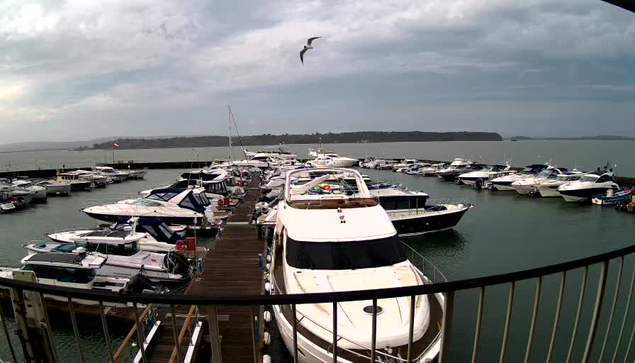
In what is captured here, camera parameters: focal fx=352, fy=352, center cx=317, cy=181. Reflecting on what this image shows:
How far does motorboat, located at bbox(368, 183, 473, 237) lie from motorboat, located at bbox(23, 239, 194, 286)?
11.7 metres

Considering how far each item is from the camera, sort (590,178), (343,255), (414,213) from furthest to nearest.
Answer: (590,178)
(414,213)
(343,255)

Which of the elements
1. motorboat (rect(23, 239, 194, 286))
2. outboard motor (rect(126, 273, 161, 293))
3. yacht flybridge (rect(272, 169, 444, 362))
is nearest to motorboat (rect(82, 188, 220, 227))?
motorboat (rect(23, 239, 194, 286))

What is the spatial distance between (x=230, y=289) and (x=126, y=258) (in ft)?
A: 16.0

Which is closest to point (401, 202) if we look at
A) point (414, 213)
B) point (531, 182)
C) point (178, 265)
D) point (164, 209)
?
point (414, 213)

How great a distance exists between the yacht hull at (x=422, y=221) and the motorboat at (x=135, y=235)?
12060mm

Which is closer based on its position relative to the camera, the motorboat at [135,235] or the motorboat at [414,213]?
the motorboat at [135,235]

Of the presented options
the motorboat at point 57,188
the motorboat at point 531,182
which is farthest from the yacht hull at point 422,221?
the motorboat at point 57,188

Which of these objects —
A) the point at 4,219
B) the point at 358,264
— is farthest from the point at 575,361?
the point at 4,219

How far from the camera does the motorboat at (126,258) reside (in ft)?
42.0

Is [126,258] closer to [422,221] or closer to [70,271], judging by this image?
[70,271]

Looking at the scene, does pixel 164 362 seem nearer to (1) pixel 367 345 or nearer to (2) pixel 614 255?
(1) pixel 367 345

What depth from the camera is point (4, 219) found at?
89.1 feet

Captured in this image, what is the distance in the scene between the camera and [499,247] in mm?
19172

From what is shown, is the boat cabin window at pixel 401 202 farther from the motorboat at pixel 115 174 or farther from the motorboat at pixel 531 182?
the motorboat at pixel 115 174
